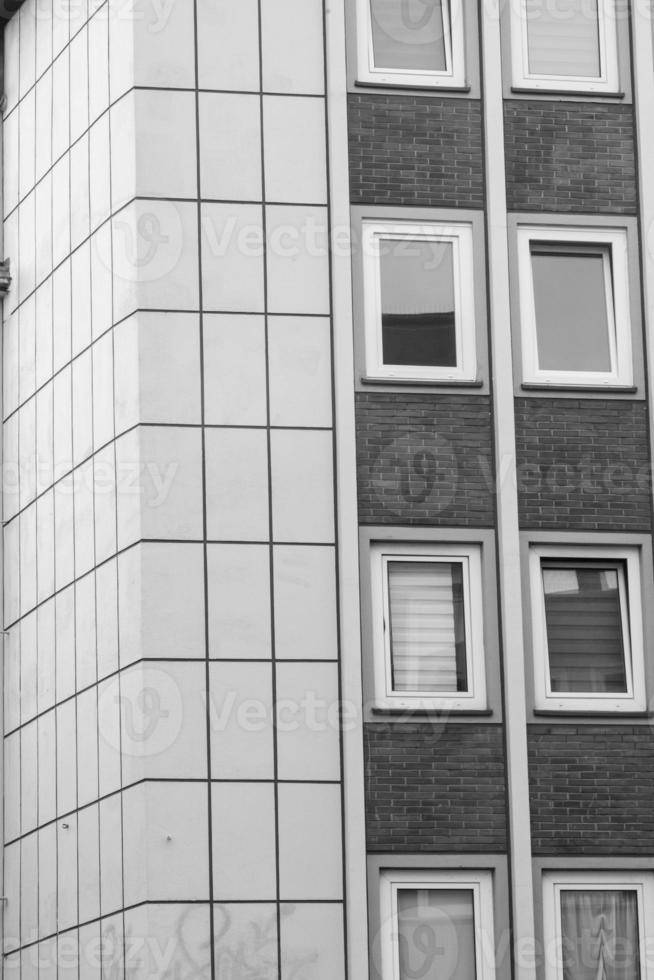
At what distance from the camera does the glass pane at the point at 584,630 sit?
77.6 ft

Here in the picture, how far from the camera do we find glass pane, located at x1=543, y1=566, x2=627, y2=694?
23641 mm

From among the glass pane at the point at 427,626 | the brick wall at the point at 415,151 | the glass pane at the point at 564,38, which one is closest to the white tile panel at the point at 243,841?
the glass pane at the point at 427,626

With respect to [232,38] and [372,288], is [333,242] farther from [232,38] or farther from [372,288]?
[232,38]

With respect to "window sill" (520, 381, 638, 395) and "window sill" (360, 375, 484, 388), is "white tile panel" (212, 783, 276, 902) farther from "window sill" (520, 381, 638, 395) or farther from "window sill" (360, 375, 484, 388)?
"window sill" (520, 381, 638, 395)

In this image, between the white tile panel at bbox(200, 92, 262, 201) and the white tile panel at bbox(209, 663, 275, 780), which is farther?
the white tile panel at bbox(200, 92, 262, 201)

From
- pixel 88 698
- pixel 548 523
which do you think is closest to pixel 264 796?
pixel 88 698

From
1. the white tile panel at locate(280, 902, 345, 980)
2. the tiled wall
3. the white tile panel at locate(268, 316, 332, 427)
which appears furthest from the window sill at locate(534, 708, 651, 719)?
the white tile panel at locate(268, 316, 332, 427)

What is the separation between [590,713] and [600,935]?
2.26 metres

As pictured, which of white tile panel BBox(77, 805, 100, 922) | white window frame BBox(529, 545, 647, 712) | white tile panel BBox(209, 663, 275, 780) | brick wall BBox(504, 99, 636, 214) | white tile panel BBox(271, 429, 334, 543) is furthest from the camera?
brick wall BBox(504, 99, 636, 214)

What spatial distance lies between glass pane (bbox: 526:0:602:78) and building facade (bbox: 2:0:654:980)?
41mm

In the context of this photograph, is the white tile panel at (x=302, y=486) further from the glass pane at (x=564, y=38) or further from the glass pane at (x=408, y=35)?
the glass pane at (x=564, y=38)

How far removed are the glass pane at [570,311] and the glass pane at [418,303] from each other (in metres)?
1.03

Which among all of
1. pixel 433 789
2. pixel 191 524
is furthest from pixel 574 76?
pixel 433 789

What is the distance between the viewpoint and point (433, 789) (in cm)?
2269
